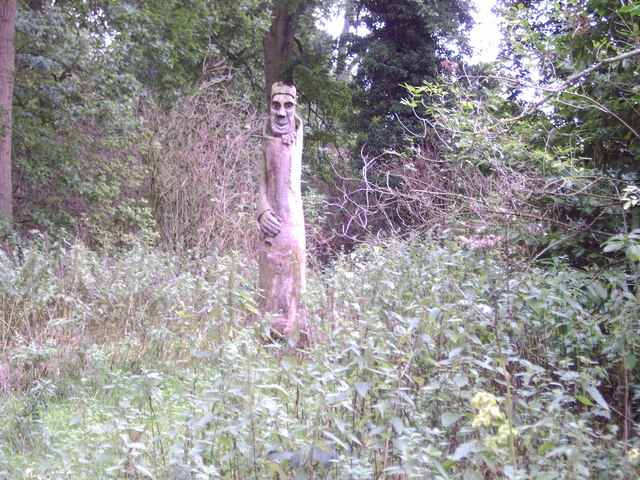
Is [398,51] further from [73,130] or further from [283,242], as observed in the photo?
[283,242]

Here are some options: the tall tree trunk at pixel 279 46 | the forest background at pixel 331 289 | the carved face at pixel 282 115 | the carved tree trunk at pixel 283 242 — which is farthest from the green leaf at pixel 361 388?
the tall tree trunk at pixel 279 46

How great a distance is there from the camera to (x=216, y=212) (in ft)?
46.0

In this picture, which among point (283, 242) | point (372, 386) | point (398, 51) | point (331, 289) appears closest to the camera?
point (372, 386)

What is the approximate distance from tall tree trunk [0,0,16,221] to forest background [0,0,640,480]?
4 cm

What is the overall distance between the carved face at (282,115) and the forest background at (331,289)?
120 centimetres

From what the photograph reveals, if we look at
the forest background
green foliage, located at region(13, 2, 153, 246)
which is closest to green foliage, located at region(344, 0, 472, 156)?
the forest background

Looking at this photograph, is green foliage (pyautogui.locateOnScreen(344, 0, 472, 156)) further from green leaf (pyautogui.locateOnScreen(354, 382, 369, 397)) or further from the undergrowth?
green leaf (pyautogui.locateOnScreen(354, 382, 369, 397))

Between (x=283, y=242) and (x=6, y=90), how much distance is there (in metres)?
7.51

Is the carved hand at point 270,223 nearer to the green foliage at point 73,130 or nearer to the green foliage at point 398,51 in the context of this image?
the green foliage at point 73,130

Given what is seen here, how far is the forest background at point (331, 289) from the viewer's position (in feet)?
11.6

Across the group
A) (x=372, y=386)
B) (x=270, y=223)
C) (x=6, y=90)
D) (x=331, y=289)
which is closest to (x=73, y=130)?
(x=6, y=90)

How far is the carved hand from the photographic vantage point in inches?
327

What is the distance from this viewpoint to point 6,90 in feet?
42.2

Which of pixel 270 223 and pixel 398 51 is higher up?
pixel 398 51
